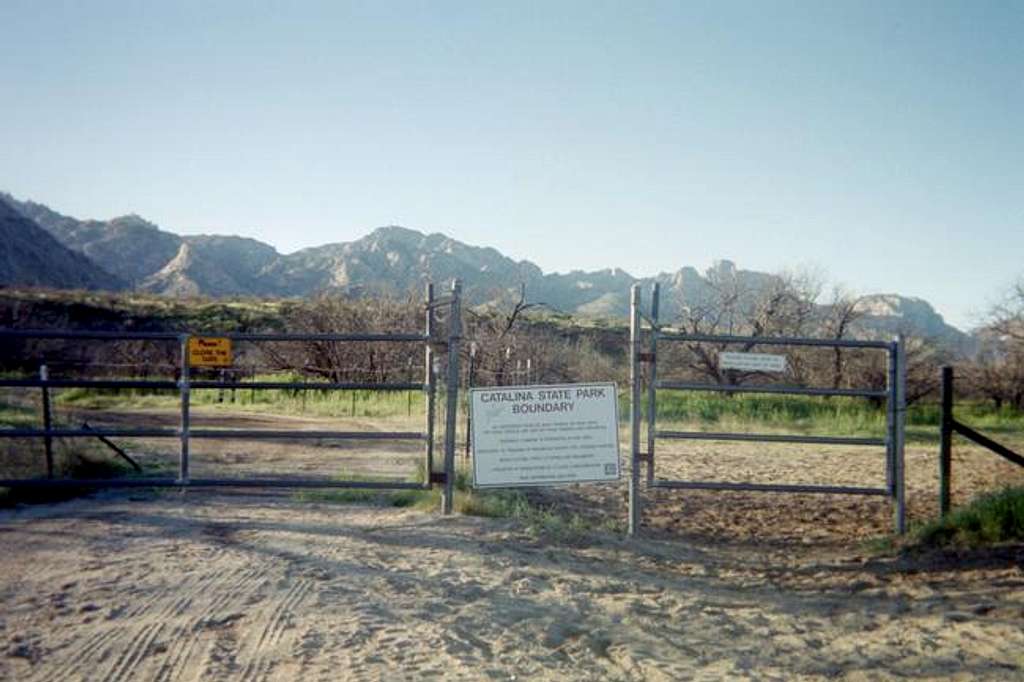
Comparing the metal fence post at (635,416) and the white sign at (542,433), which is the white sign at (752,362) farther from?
the white sign at (542,433)

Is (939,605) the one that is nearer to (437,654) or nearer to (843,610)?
(843,610)

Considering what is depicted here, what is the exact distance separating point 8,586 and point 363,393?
21.3 metres

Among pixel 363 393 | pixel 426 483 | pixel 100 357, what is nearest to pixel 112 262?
pixel 100 357

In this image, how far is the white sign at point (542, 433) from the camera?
25.2 feet

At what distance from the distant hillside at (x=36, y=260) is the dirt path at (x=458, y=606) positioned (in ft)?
234

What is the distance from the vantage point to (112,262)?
112250mm

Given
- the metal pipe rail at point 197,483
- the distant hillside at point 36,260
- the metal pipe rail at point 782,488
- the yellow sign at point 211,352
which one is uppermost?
the distant hillside at point 36,260

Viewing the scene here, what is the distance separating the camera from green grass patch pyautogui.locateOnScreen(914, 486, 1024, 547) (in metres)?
7.22

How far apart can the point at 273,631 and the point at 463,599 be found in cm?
128

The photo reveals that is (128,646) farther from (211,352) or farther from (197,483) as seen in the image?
(211,352)

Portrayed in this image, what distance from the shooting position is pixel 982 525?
7336 mm

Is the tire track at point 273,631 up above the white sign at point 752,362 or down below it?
below

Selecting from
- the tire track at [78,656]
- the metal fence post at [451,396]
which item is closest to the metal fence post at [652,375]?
the metal fence post at [451,396]

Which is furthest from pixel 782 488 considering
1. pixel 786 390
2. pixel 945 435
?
pixel 945 435
